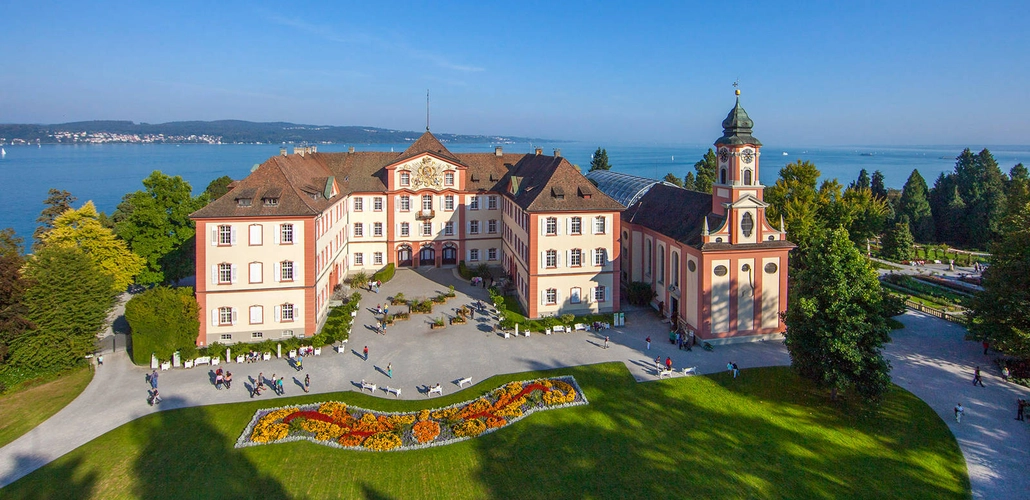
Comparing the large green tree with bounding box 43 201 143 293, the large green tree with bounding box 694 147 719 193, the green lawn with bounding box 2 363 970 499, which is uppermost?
the large green tree with bounding box 694 147 719 193

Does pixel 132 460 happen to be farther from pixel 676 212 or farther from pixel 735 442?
pixel 676 212

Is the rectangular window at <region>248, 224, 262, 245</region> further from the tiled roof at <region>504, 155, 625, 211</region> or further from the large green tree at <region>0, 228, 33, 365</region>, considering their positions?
the tiled roof at <region>504, 155, 625, 211</region>

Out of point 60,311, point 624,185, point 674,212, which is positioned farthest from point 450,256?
point 60,311

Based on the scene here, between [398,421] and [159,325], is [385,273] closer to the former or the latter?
[159,325]

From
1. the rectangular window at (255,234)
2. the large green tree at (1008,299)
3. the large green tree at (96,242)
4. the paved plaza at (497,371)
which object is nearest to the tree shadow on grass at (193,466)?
the paved plaza at (497,371)

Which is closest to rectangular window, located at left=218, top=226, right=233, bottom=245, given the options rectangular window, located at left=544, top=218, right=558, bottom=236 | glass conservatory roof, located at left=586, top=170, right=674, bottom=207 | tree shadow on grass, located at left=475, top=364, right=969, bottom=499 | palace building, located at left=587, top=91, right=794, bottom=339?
rectangular window, located at left=544, top=218, right=558, bottom=236

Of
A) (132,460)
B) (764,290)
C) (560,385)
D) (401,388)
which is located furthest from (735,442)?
(132,460)
